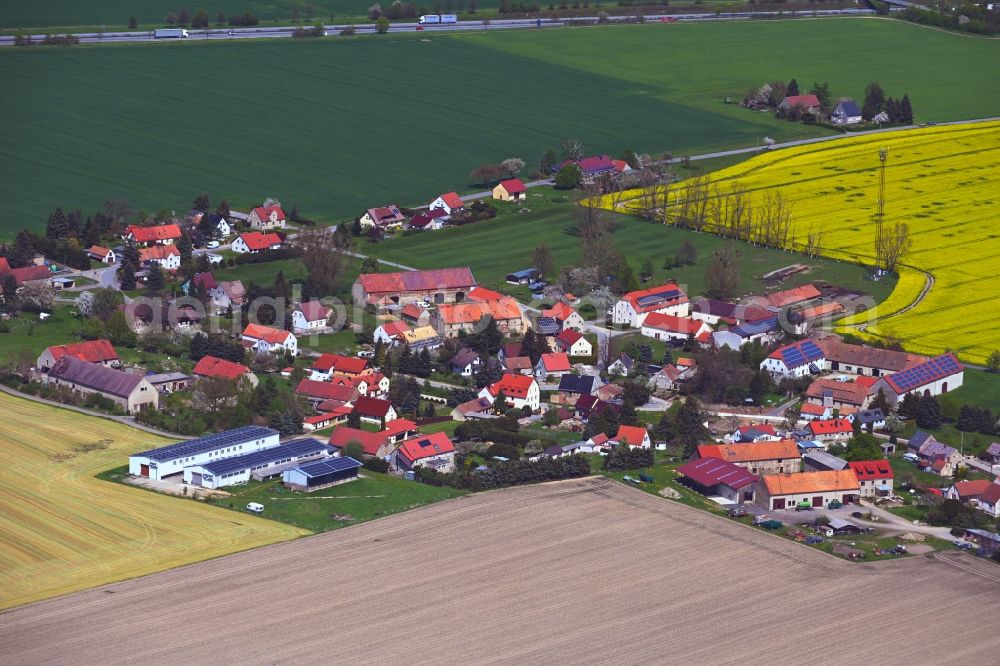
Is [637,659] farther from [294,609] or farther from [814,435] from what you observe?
[814,435]

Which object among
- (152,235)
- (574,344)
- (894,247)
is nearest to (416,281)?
(574,344)

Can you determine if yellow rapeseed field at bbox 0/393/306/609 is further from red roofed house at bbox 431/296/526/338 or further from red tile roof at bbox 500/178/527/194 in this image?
red tile roof at bbox 500/178/527/194

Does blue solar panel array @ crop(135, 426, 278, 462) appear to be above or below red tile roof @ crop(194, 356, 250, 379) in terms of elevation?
below

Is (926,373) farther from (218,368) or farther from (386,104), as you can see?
(386,104)

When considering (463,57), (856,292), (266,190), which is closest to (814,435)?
(856,292)

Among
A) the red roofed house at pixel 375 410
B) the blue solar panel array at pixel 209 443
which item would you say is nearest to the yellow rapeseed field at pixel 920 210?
the red roofed house at pixel 375 410

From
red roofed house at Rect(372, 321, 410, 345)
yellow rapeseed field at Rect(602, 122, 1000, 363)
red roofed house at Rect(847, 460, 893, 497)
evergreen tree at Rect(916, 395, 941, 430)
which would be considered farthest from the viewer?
yellow rapeseed field at Rect(602, 122, 1000, 363)

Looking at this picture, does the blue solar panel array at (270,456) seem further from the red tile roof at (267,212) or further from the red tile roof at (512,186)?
the red tile roof at (512,186)

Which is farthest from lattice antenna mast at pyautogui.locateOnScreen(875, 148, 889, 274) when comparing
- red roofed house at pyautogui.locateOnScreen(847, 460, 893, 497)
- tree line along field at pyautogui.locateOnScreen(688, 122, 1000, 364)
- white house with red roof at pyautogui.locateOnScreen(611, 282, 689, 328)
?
red roofed house at pyautogui.locateOnScreen(847, 460, 893, 497)
